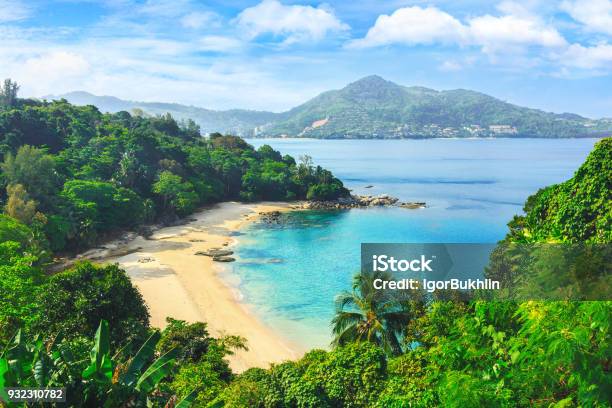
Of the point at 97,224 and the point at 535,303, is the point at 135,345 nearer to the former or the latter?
the point at 535,303

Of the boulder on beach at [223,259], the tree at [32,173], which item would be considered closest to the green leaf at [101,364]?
the boulder on beach at [223,259]

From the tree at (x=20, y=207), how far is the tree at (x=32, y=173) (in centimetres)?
247

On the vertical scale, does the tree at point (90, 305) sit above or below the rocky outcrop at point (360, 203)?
above

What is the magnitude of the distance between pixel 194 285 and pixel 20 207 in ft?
40.9

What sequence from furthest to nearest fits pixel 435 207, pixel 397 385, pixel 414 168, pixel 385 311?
pixel 414 168 < pixel 435 207 < pixel 385 311 < pixel 397 385

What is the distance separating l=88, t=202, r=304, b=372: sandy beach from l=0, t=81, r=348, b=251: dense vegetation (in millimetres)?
3058

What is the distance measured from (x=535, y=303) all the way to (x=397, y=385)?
3.44 m

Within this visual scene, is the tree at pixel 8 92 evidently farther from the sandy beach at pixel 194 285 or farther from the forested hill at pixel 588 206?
the forested hill at pixel 588 206

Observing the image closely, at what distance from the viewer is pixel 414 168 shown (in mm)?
117188

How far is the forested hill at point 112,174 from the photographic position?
3569 cm

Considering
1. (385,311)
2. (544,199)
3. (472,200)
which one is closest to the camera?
(544,199)

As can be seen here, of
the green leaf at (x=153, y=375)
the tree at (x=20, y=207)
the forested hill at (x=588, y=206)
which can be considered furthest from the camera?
the tree at (x=20, y=207)

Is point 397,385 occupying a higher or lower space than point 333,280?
higher

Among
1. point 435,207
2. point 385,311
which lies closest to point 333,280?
point 385,311
